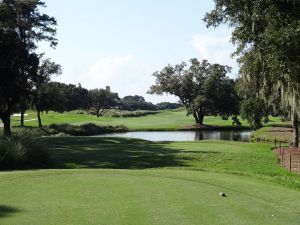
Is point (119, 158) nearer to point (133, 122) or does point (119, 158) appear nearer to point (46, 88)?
point (46, 88)

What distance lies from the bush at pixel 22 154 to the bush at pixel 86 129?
1517 inches

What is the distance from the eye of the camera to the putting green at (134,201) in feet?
27.0

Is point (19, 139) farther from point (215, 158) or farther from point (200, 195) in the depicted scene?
point (200, 195)

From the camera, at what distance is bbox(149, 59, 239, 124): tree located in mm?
80625

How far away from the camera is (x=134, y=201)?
31.0 feet

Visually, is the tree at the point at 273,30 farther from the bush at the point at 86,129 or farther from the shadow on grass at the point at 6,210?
the bush at the point at 86,129

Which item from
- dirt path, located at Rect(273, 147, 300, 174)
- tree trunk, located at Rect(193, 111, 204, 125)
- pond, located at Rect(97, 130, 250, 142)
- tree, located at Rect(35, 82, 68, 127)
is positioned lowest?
pond, located at Rect(97, 130, 250, 142)

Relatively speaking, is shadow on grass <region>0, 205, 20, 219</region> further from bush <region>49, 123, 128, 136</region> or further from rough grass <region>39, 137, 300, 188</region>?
bush <region>49, 123, 128, 136</region>

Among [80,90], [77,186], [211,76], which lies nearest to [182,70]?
[211,76]

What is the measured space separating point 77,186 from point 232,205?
12.4 ft

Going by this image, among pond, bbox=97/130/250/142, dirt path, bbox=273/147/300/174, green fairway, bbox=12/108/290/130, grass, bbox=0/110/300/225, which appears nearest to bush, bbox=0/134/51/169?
grass, bbox=0/110/300/225

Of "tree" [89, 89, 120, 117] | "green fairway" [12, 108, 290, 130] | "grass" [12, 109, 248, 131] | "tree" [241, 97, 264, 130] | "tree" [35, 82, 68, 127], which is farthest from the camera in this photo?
"tree" [89, 89, 120, 117]

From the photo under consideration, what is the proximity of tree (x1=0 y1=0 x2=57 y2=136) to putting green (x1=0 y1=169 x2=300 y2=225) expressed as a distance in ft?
67.3

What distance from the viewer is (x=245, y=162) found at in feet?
79.5
